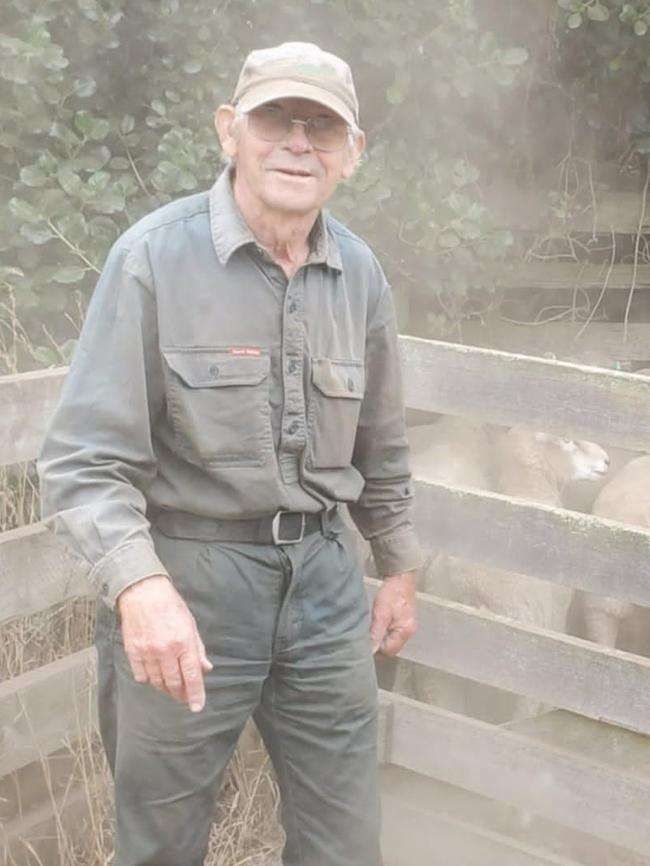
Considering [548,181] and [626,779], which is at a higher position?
[548,181]

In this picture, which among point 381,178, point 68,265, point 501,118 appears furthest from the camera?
point 501,118

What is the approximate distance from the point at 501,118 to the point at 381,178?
1.36 m

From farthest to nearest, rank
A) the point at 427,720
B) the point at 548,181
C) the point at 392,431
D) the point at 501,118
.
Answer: the point at 548,181 → the point at 501,118 → the point at 427,720 → the point at 392,431

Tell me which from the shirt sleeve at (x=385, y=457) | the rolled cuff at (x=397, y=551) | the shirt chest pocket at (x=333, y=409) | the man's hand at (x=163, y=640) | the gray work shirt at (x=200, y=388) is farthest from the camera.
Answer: the rolled cuff at (x=397, y=551)

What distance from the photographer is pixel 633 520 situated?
445 centimetres

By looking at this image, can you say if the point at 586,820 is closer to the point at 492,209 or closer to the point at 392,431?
the point at 392,431

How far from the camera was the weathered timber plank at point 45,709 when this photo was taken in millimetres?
3113

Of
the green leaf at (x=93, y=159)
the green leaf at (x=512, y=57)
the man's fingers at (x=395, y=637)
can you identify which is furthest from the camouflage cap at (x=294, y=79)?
the green leaf at (x=512, y=57)

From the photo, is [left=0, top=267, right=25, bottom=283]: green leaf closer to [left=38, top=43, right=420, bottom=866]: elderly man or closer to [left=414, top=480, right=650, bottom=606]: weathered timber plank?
[left=414, top=480, right=650, bottom=606]: weathered timber plank

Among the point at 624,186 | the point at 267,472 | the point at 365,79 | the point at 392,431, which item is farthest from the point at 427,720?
the point at 624,186

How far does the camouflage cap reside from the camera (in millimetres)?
2348

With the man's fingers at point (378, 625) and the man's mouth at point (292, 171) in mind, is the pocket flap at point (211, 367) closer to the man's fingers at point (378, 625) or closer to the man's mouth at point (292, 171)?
the man's mouth at point (292, 171)

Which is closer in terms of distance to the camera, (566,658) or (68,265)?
(566,658)

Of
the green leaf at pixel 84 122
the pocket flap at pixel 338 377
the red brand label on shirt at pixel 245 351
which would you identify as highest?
the green leaf at pixel 84 122
